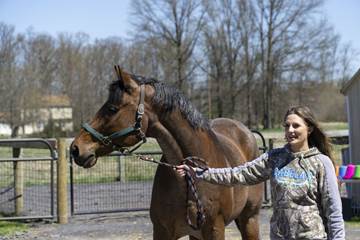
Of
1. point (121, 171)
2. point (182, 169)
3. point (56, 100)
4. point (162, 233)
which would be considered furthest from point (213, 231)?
point (56, 100)

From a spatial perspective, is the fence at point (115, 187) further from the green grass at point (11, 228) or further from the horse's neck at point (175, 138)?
the horse's neck at point (175, 138)

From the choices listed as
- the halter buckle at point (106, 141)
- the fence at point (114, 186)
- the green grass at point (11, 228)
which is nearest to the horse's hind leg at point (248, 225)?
the halter buckle at point (106, 141)

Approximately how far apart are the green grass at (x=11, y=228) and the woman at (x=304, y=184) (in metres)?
6.14

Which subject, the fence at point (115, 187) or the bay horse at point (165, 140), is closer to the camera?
the bay horse at point (165, 140)

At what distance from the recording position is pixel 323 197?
2.62m

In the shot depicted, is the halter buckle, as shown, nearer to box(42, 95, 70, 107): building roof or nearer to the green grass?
the green grass

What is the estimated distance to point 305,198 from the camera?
2.64 metres

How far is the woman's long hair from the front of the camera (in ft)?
9.04

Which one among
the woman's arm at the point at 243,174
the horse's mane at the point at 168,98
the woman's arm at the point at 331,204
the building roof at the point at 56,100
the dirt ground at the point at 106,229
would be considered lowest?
the dirt ground at the point at 106,229

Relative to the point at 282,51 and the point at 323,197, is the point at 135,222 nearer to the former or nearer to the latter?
the point at 323,197

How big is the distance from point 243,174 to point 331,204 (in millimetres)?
599

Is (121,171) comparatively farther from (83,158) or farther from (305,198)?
(305,198)

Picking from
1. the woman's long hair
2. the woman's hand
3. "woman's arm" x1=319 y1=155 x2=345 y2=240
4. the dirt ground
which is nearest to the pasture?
the dirt ground

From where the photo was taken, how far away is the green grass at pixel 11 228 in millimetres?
7962
